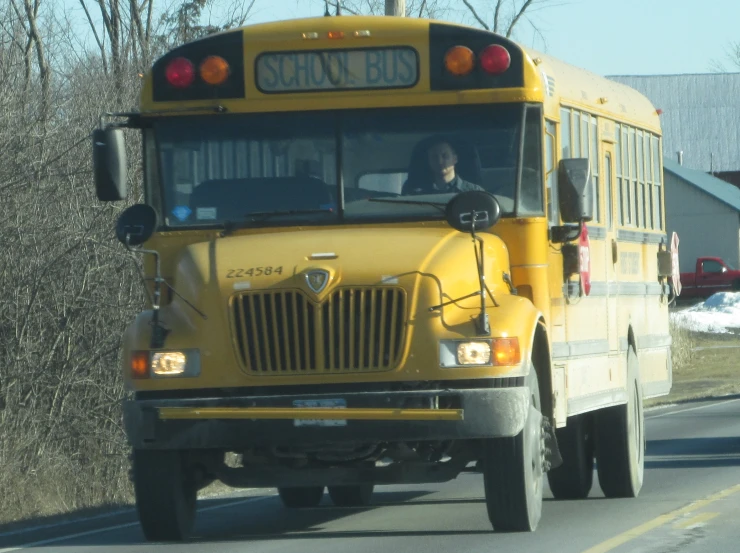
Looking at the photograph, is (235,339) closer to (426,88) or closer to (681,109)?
(426,88)

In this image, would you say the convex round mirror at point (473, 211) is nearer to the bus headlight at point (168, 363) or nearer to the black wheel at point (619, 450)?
the bus headlight at point (168, 363)

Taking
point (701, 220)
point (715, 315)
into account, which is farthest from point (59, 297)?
point (701, 220)

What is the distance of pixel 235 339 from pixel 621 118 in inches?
186

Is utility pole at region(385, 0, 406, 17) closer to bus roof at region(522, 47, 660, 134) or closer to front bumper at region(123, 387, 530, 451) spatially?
bus roof at region(522, 47, 660, 134)

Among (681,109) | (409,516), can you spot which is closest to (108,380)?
(409,516)

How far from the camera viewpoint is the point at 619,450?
11.2 metres

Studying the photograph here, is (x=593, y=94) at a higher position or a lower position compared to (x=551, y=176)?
higher

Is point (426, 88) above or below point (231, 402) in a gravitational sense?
above

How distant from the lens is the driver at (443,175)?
8.89 meters

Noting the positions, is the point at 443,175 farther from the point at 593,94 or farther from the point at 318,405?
the point at 593,94

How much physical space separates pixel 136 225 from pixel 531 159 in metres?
2.29

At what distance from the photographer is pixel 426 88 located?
29.3 ft

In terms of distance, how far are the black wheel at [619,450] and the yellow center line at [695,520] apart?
1.28 metres

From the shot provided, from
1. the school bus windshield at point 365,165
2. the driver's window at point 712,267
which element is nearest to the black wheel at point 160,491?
the school bus windshield at point 365,165
